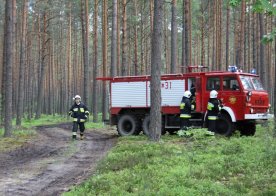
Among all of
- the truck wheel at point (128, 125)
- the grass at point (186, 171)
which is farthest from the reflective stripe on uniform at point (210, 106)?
the truck wheel at point (128, 125)

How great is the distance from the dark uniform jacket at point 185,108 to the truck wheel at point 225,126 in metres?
1.19

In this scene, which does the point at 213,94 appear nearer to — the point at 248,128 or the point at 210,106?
the point at 210,106

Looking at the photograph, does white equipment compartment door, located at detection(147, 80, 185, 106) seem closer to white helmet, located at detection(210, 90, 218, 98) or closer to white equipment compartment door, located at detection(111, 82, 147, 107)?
white equipment compartment door, located at detection(111, 82, 147, 107)

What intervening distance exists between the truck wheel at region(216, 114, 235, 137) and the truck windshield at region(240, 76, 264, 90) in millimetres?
1339

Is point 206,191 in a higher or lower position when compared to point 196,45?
lower

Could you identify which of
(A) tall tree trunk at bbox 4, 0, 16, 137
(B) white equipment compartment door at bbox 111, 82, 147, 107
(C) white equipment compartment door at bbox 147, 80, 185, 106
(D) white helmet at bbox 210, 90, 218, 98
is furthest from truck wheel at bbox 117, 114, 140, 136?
(A) tall tree trunk at bbox 4, 0, 16, 137

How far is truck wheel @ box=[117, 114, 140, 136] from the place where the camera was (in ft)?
59.0

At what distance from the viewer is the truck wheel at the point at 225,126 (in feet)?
51.4

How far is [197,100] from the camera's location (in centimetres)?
1617

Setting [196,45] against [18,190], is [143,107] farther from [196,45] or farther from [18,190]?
[196,45]

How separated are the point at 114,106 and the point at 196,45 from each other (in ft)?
125

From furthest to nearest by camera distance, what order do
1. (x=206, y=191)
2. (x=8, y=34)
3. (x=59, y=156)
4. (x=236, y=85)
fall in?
1. (x=8, y=34)
2. (x=236, y=85)
3. (x=59, y=156)
4. (x=206, y=191)

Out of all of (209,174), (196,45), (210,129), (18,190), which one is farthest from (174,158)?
(196,45)

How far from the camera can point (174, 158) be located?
33.5 ft
